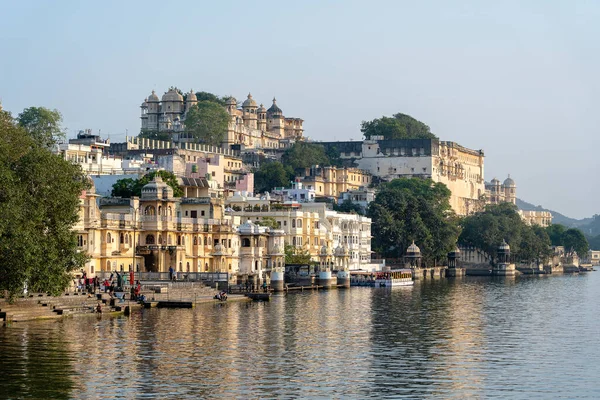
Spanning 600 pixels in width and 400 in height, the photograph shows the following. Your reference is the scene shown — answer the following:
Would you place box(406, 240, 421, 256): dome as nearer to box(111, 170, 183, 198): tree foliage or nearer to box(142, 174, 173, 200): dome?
box(111, 170, 183, 198): tree foliage

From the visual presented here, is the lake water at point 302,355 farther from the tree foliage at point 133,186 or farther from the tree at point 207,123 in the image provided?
the tree at point 207,123

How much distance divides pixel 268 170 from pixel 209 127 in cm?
1486

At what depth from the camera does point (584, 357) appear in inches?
1977

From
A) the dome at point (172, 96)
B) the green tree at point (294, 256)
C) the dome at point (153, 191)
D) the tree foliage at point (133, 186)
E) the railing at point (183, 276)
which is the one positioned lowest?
the railing at point (183, 276)

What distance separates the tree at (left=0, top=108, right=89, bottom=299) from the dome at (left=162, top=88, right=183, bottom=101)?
129086 mm

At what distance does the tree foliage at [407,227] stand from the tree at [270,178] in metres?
23.3

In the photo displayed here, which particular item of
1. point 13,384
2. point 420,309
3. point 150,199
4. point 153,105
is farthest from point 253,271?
point 153,105

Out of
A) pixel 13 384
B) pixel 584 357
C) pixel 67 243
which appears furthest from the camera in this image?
pixel 67 243

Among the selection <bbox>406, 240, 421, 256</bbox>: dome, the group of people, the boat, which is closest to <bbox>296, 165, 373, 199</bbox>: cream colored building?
<bbox>406, 240, 421, 256</bbox>: dome

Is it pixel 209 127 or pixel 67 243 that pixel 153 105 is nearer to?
pixel 209 127

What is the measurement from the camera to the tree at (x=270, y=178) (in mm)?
166750

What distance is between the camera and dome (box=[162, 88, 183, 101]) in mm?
193250

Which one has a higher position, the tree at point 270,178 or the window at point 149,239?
the tree at point 270,178

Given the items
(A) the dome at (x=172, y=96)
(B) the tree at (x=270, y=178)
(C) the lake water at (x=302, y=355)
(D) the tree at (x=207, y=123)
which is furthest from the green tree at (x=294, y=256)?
(A) the dome at (x=172, y=96)
